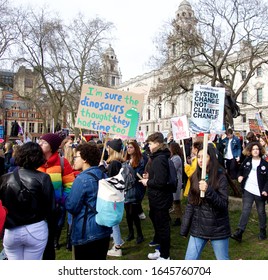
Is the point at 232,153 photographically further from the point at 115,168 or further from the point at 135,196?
the point at 115,168

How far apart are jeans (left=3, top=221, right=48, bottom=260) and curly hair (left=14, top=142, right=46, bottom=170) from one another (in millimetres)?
561

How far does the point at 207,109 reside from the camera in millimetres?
3664

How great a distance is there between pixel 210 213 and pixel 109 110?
2217 millimetres

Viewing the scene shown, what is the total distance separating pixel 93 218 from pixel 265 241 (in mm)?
3627

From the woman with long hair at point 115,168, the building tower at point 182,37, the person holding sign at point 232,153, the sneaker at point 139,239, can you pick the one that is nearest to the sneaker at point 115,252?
the woman with long hair at point 115,168

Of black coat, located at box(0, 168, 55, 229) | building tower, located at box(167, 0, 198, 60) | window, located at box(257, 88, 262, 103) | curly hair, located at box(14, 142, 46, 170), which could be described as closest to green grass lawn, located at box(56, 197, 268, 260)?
black coat, located at box(0, 168, 55, 229)

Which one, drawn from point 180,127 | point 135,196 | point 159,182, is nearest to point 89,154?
point 159,182

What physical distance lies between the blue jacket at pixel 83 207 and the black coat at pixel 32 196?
0.24 m

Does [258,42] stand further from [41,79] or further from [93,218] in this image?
[93,218]

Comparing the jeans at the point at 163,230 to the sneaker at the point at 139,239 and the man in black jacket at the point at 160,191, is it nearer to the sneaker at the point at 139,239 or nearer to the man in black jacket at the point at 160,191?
the man in black jacket at the point at 160,191

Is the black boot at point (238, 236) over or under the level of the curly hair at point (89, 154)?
under

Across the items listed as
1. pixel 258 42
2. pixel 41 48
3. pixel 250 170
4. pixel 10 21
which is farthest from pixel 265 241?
pixel 41 48

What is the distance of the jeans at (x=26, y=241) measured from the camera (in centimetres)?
288

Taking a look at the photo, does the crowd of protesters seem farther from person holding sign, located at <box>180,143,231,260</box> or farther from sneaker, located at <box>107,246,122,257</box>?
sneaker, located at <box>107,246,122,257</box>
